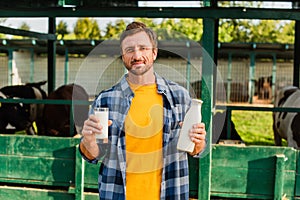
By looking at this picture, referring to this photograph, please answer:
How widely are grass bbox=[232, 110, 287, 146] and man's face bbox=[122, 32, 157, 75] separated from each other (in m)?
7.87

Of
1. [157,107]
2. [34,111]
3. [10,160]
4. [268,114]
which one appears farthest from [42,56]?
[157,107]

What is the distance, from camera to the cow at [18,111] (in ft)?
27.8

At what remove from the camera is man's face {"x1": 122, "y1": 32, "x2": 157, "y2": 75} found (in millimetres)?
2648

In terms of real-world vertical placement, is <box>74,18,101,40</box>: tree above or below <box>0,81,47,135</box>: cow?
above

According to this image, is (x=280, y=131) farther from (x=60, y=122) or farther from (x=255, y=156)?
(x=255, y=156)

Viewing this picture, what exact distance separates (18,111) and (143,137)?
636 cm

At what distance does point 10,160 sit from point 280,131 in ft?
17.6

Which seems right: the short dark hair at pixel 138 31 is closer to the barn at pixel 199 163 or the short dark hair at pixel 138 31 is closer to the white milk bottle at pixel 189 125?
the white milk bottle at pixel 189 125

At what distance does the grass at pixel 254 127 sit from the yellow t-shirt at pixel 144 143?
25.1 ft

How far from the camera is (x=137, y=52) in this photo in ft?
8.69

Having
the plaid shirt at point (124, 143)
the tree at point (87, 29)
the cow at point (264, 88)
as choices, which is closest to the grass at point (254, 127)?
the cow at point (264, 88)

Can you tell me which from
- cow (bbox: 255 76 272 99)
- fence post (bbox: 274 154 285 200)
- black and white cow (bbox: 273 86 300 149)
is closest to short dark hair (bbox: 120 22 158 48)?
fence post (bbox: 274 154 285 200)

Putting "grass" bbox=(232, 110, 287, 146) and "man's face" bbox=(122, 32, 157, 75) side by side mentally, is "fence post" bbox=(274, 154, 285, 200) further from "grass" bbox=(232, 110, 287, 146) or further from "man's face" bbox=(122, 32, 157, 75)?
"grass" bbox=(232, 110, 287, 146)

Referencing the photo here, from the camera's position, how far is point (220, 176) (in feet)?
14.8
